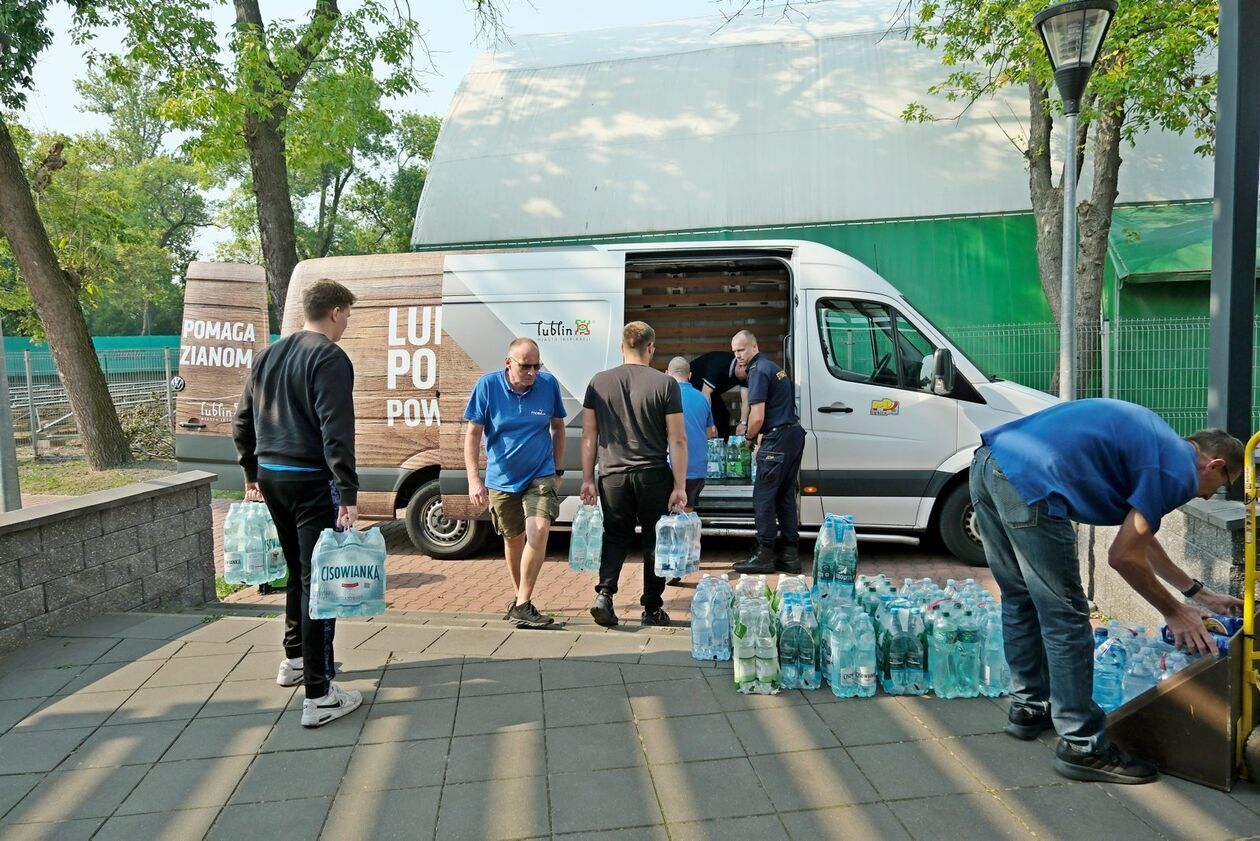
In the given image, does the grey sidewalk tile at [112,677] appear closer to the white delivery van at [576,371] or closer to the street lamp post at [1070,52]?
the white delivery van at [576,371]

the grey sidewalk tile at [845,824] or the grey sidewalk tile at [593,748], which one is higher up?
the grey sidewalk tile at [593,748]

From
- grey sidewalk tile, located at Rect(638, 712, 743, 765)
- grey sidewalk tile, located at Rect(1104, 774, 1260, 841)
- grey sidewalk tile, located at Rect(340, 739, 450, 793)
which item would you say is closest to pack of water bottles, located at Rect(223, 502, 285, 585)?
grey sidewalk tile, located at Rect(340, 739, 450, 793)

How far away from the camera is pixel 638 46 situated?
17000mm

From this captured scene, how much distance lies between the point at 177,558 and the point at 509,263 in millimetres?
3464

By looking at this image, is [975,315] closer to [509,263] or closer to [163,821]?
[509,263]

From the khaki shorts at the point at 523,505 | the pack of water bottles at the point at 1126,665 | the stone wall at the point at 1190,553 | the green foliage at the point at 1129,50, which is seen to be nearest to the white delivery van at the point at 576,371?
the stone wall at the point at 1190,553

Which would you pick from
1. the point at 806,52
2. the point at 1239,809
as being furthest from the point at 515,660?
the point at 806,52

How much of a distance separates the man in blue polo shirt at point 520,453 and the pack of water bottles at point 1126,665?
2866 millimetres

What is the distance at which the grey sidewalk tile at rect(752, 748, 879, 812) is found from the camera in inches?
123

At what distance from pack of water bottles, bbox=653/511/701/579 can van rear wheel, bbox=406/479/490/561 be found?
2826 mm

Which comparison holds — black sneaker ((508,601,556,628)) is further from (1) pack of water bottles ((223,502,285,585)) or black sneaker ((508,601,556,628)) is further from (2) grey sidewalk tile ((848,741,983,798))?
(2) grey sidewalk tile ((848,741,983,798))

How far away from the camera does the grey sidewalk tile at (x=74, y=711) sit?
12.9 feet

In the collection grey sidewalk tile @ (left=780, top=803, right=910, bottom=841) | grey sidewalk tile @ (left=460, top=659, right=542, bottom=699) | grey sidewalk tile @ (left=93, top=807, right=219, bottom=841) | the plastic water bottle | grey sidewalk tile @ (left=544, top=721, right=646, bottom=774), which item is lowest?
grey sidewalk tile @ (left=93, top=807, right=219, bottom=841)

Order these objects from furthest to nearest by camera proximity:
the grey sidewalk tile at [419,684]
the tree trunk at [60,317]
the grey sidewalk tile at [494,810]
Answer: the tree trunk at [60,317] → the grey sidewalk tile at [419,684] → the grey sidewalk tile at [494,810]
